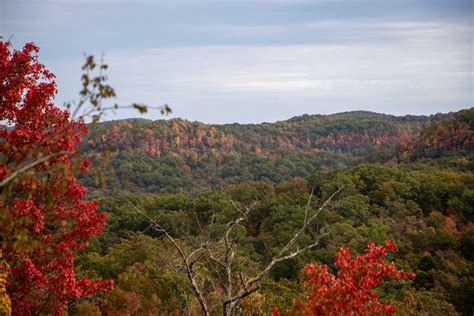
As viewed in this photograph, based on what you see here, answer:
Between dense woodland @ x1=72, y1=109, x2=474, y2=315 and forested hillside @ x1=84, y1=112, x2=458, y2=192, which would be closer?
dense woodland @ x1=72, y1=109, x2=474, y2=315

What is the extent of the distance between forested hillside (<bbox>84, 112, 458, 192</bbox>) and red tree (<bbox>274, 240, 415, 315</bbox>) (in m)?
58.9

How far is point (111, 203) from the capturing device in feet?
165

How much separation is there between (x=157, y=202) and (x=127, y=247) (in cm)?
2314

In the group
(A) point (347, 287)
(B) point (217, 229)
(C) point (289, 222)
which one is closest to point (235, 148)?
(C) point (289, 222)

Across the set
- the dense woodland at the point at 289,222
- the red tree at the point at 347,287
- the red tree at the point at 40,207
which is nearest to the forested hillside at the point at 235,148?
the dense woodland at the point at 289,222

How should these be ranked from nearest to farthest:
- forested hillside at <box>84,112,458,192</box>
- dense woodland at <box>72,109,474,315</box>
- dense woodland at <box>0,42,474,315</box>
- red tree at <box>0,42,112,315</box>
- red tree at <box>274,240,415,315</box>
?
dense woodland at <box>0,42,474,315</box> < red tree at <box>0,42,112,315</box> < red tree at <box>274,240,415,315</box> < dense woodland at <box>72,109,474,315</box> < forested hillside at <box>84,112,458,192</box>

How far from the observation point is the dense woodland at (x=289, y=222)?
18.4 meters

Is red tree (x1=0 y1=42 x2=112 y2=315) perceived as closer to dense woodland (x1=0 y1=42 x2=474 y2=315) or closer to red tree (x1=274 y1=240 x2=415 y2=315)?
dense woodland (x1=0 y1=42 x2=474 y2=315)

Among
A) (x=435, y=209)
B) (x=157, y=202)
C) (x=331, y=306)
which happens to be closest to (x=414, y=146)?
(x=435, y=209)

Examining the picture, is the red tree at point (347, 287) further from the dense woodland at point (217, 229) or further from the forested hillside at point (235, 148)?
the forested hillside at point (235, 148)

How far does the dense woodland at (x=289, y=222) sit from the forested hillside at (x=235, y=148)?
2.73 feet

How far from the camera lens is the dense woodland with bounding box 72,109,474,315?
18.4 metres

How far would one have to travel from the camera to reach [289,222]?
37.0 meters

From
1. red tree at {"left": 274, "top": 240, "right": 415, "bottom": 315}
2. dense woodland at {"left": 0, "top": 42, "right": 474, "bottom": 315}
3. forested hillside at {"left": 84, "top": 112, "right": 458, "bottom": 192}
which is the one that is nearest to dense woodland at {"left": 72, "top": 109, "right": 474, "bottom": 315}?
dense woodland at {"left": 0, "top": 42, "right": 474, "bottom": 315}
